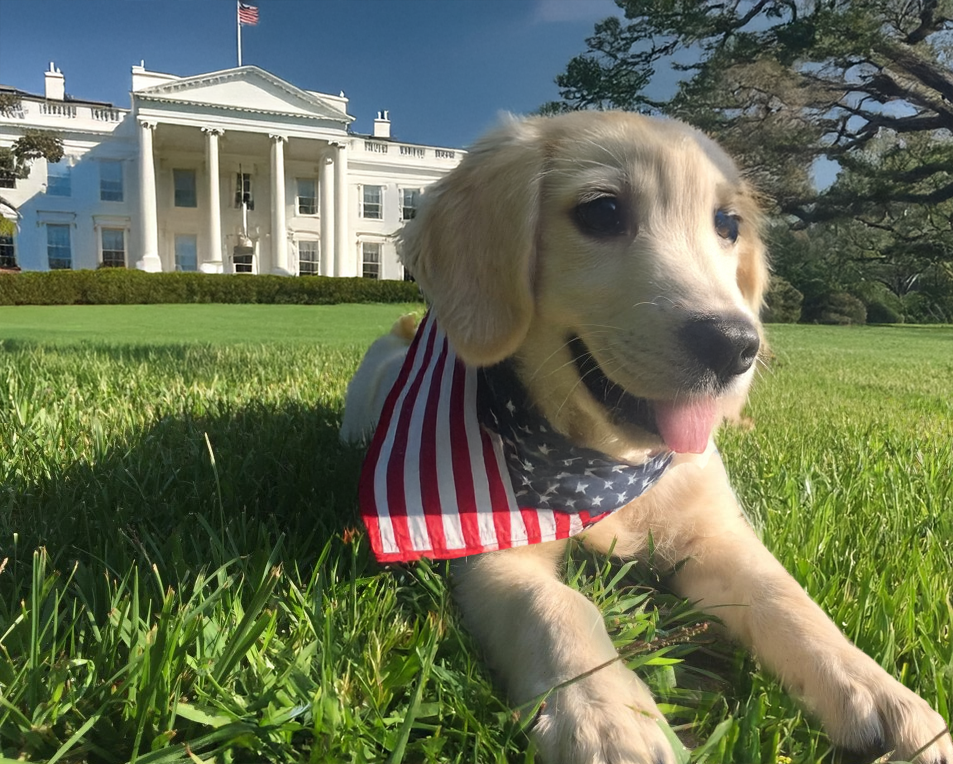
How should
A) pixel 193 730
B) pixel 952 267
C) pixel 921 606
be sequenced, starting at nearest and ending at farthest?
pixel 193 730
pixel 921 606
pixel 952 267

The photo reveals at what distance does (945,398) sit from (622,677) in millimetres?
5250

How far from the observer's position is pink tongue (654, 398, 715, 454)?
1573mm

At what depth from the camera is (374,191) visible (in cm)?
4059

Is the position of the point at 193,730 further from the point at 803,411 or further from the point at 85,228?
the point at 85,228

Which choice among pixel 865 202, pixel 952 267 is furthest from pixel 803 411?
pixel 952 267

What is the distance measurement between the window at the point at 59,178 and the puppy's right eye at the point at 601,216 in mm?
40765

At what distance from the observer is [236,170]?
38875mm

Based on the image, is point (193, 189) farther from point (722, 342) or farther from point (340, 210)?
point (722, 342)

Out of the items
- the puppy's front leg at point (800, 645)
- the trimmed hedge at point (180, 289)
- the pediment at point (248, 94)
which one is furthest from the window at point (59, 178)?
the puppy's front leg at point (800, 645)

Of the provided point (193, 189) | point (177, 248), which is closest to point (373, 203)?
point (193, 189)

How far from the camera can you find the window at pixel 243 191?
124 ft

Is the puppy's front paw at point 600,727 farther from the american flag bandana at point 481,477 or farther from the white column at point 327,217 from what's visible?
the white column at point 327,217

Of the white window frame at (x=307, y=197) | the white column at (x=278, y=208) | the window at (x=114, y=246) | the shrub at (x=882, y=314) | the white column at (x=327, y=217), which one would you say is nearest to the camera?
the shrub at (x=882, y=314)

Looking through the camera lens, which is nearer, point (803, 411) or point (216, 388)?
point (216, 388)
